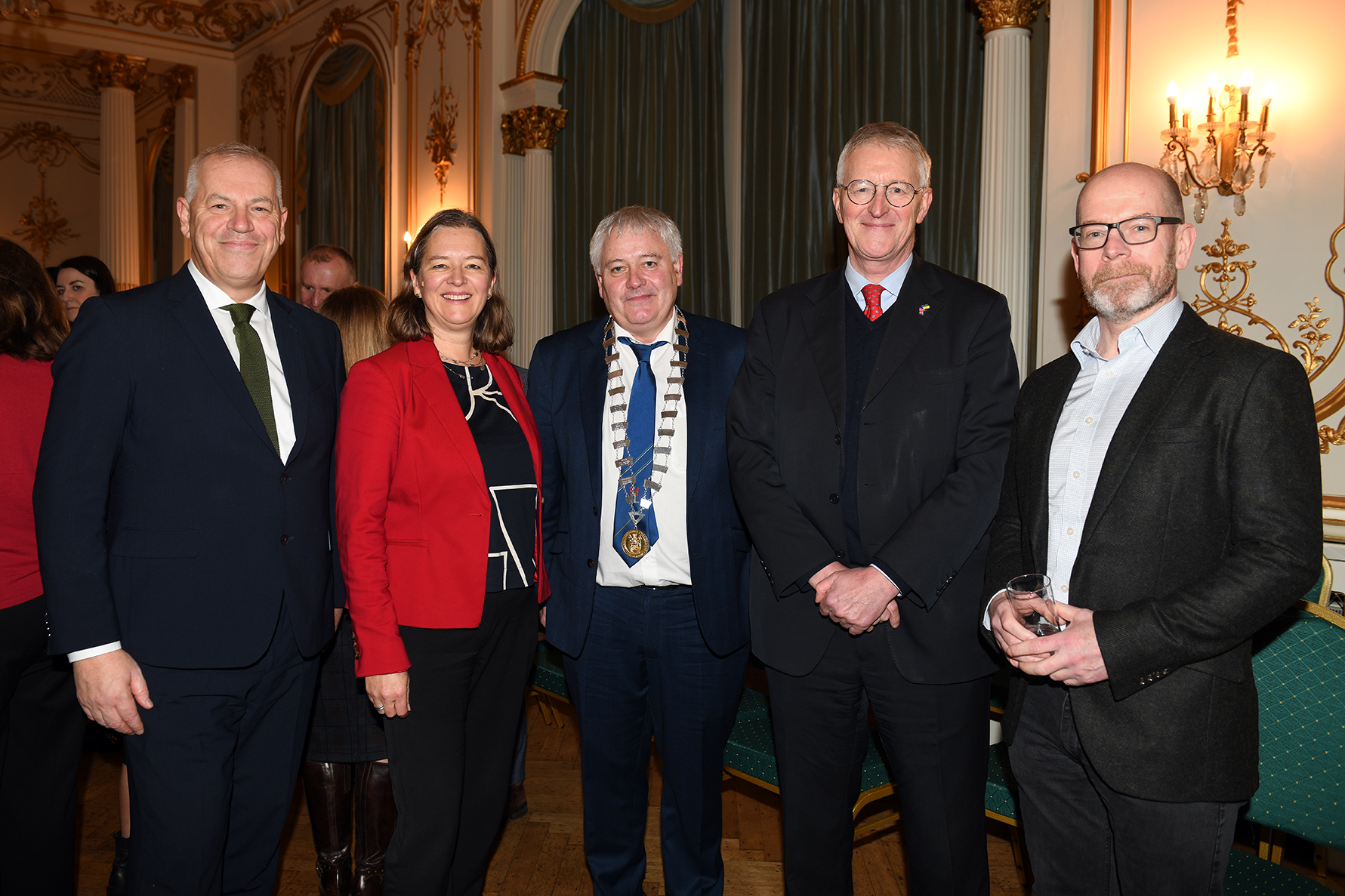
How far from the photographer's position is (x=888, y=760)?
1931mm

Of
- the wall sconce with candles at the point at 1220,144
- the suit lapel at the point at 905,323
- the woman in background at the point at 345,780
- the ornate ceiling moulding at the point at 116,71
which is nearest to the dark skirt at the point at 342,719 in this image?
the woman in background at the point at 345,780

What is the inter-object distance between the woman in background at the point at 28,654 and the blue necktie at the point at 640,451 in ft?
4.30

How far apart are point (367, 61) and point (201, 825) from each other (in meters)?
7.87

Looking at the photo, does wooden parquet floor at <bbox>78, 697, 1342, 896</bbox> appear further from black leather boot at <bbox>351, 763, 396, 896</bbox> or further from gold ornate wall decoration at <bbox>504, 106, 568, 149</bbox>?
gold ornate wall decoration at <bbox>504, 106, 568, 149</bbox>

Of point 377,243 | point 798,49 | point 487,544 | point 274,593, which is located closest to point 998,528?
point 487,544

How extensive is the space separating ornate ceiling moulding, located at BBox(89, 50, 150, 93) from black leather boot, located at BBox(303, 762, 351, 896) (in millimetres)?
9177

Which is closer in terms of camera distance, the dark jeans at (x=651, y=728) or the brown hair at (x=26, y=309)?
the brown hair at (x=26, y=309)

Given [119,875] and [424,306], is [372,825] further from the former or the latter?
[424,306]

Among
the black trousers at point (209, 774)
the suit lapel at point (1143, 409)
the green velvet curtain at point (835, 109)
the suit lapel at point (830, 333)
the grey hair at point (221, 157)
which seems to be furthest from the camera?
the green velvet curtain at point (835, 109)

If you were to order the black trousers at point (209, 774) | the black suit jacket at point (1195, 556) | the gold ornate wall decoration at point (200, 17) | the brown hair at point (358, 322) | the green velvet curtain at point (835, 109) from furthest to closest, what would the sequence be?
the gold ornate wall decoration at point (200, 17) < the green velvet curtain at point (835, 109) < the brown hair at point (358, 322) < the black trousers at point (209, 774) < the black suit jacket at point (1195, 556)

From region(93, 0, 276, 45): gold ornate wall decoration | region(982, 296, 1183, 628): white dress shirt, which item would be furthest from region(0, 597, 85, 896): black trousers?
region(93, 0, 276, 45): gold ornate wall decoration

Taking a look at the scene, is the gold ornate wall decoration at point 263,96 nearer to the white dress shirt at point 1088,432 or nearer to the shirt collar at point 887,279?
the shirt collar at point 887,279

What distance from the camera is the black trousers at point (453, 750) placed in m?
1.99

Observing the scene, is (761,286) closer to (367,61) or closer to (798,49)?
(798,49)
